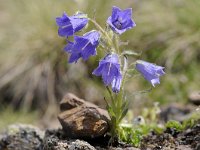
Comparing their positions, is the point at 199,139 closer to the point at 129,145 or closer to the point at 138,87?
the point at 129,145

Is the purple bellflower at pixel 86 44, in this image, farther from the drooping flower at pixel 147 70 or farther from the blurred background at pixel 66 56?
the blurred background at pixel 66 56

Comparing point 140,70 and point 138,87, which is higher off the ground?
point 138,87

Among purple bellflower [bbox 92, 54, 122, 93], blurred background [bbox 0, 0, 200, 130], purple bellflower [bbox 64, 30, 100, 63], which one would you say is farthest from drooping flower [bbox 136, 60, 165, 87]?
blurred background [bbox 0, 0, 200, 130]

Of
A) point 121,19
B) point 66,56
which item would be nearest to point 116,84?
point 121,19

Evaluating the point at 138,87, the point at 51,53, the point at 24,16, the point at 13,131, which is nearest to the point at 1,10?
the point at 24,16

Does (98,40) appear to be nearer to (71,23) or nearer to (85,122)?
(71,23)

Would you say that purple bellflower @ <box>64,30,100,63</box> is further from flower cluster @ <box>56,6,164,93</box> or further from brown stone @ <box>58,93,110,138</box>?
brown stone @ <box>58,93,110,138</box>
